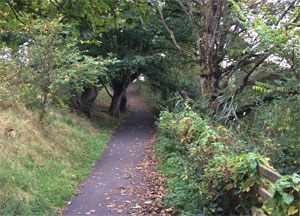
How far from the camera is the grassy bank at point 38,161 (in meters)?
5.80

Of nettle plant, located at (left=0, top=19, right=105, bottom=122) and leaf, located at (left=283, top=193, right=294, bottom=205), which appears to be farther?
nettle plant, located at (left=0, top=19, right=105, bottom=122)

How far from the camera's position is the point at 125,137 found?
16000mm

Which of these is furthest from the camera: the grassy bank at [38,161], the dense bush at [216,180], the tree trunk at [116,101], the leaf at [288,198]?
the tree trunk at [116,101]

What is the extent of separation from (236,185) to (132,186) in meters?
4.11

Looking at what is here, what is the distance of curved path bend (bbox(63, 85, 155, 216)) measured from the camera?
6.27 m

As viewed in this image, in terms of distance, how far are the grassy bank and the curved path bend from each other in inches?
12.8

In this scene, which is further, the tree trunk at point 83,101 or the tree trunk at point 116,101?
the tree trunk at point 116,101

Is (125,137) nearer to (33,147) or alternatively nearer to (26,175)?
(33,147)

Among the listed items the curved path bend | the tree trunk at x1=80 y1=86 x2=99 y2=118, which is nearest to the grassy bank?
the curved path bend

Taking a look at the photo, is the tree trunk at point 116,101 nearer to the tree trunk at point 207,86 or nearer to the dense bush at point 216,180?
the tree trunk at point 207,86

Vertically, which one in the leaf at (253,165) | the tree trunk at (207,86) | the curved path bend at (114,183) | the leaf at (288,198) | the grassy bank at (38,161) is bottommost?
the curved path bend at (114,183)

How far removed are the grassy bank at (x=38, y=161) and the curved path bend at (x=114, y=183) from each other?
325 mm

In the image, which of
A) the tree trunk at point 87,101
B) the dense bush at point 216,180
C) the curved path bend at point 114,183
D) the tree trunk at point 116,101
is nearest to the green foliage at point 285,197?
the dense bush at point 216,180

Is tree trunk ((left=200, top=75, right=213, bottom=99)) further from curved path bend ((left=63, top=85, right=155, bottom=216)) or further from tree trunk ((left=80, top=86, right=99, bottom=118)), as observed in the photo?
tree trunk ((left=80, top=86, right=99, bottom=118))
